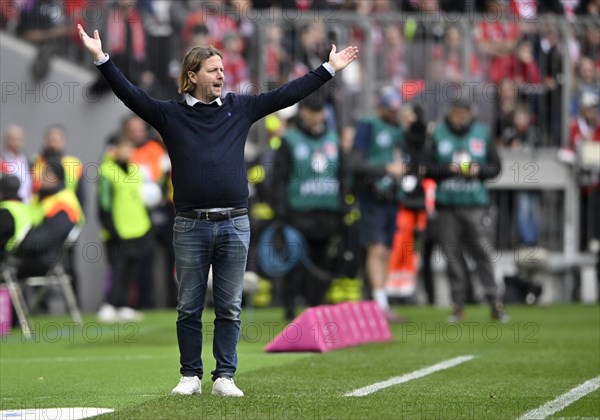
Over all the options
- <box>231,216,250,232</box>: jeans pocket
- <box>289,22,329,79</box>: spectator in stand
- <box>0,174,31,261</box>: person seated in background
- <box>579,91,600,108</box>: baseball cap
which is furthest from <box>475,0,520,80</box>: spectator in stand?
<box>231,216,250,232</box>: jeans pocket

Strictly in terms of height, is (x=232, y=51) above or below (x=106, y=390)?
above

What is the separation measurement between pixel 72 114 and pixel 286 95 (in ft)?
41.6

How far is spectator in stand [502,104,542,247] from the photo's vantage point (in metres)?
21.2

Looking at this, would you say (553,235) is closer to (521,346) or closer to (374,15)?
(374,15)

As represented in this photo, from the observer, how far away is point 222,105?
8.75 m

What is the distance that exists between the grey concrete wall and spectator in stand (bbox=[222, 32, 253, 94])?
1.95 meters

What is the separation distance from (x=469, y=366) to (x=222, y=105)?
327 centimetres

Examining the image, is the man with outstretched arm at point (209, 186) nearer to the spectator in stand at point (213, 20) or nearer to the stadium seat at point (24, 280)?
the stadium seat at point (24, 280)

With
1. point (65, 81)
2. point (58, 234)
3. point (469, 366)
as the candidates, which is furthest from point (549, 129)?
point (469, 366)

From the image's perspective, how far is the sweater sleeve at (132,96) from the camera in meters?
8.36

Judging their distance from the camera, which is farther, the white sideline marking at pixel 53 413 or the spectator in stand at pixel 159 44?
the spectator in stand at pixel 159 44

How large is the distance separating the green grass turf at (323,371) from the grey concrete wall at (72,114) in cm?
389

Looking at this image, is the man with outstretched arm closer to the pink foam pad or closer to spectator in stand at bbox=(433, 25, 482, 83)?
the pink foam pad

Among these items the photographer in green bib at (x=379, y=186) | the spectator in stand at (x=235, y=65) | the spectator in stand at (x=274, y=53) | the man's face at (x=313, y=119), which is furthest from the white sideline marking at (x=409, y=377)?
the spectator in stand at (x=274, y=53)
